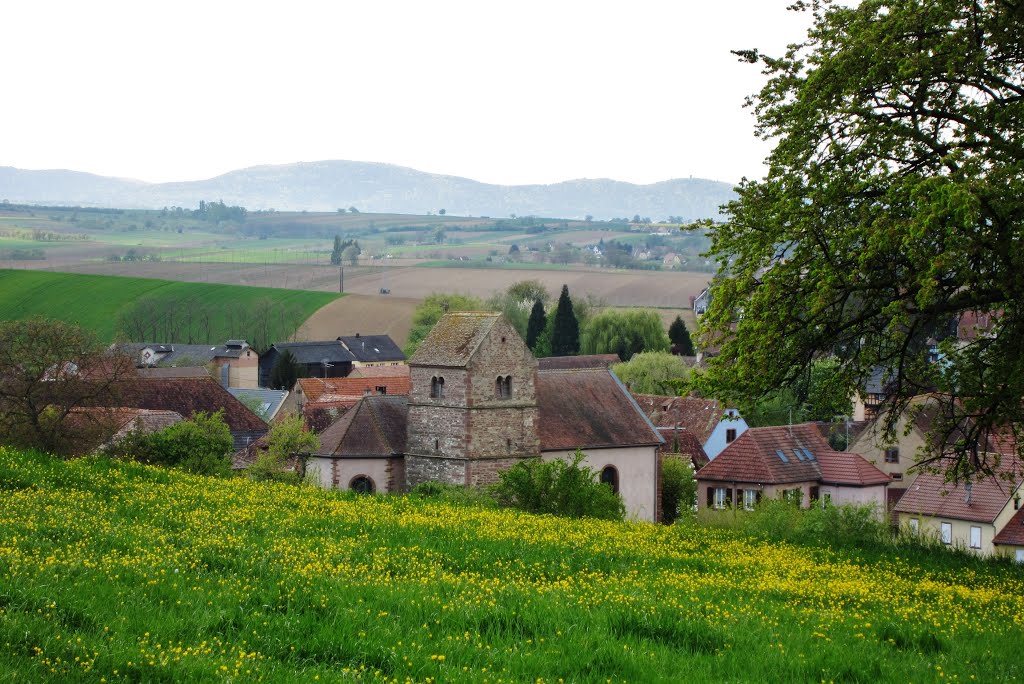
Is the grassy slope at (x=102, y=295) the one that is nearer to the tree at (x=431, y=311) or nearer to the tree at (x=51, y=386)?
the tree at (x=431, y=311)

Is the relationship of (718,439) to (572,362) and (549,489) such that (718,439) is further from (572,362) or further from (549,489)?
(549,489)

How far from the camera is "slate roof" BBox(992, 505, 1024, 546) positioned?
5044cm

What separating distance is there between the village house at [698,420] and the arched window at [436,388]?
2576 cm

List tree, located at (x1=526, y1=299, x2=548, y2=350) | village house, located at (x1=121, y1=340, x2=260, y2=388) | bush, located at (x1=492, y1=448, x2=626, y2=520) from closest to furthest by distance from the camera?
bush, located at (x1=492, y1=448, x2=626, y2=520), village house, located at (x1=121, y1=340, x2=260, y2=388), tree, located at (x1=526, y1=299, x2=548, y2=350)

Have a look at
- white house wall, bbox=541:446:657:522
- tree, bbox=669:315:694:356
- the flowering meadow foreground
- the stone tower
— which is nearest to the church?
the stone tower

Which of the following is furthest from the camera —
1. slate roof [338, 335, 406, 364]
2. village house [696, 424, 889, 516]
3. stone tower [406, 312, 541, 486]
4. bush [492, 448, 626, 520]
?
slate roof [338, 335, 406, 364]

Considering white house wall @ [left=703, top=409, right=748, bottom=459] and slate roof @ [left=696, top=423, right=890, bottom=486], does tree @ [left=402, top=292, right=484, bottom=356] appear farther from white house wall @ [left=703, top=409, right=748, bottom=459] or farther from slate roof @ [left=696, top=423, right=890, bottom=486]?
slate roof @ [left=696, top=423, right=890, bottom=486]

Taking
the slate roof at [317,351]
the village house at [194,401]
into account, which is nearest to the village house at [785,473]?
the village house at [194,401]

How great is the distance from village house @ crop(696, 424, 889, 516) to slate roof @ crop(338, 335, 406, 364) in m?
79.6

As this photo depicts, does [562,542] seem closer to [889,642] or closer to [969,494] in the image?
[889,642]

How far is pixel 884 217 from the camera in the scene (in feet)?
60.7

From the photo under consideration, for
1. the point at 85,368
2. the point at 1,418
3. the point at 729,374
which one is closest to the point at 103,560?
the point at 729,374

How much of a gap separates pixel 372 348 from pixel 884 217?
427ft

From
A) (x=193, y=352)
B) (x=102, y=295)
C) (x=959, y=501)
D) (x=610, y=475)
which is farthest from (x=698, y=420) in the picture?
(x=102, y=295)
